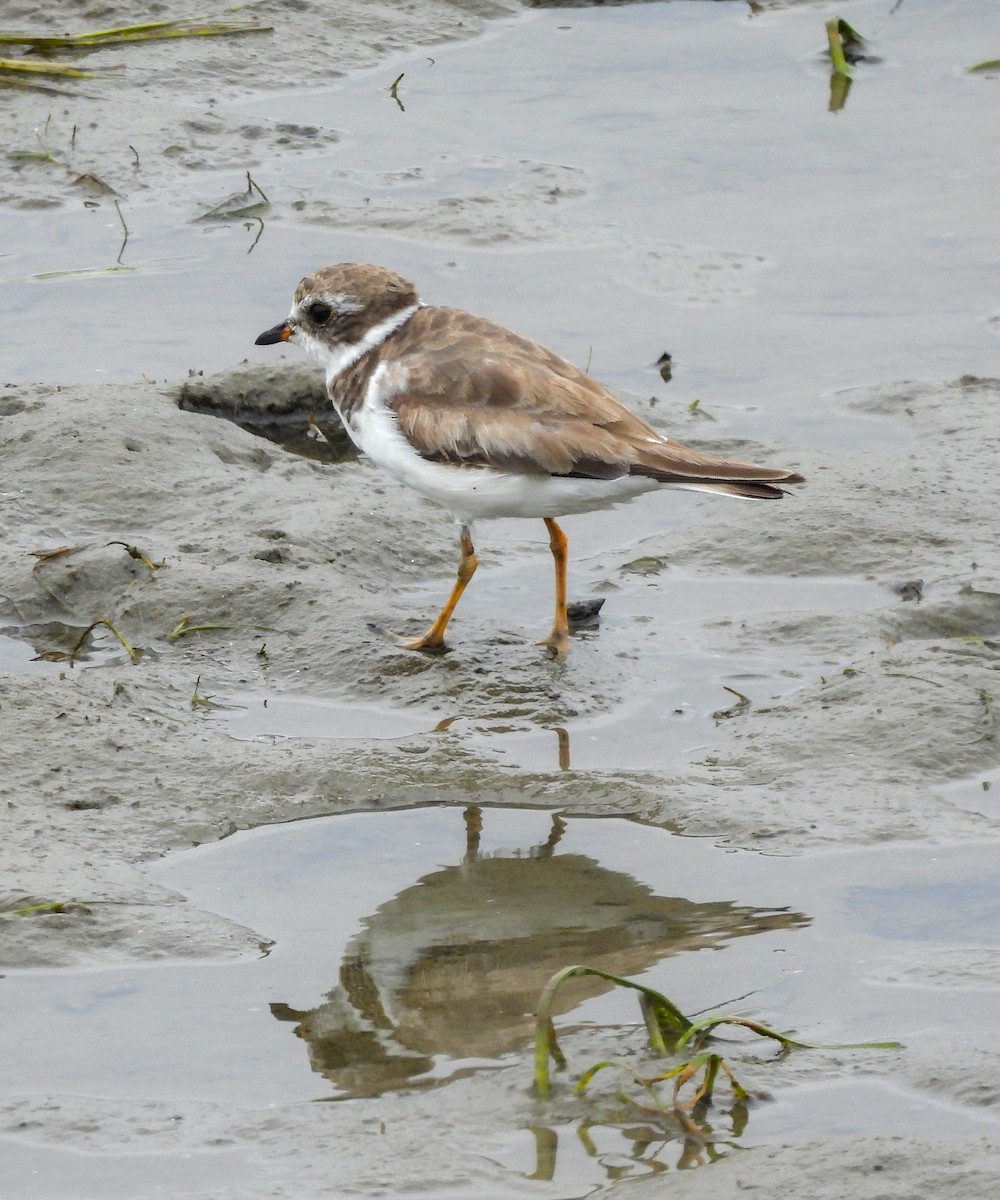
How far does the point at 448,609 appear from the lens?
715cm

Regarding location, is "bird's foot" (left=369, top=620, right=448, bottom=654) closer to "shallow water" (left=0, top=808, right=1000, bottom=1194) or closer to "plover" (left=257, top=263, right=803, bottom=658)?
"plover" (left=257, top=263, right=803, bottom=658)

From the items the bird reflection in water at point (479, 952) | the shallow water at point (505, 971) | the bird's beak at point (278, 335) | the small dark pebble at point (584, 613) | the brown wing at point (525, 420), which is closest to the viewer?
the shallow water at point (505, 971)

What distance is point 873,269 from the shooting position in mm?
10531

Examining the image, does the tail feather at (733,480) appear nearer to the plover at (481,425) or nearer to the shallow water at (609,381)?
the plover at (481,425)

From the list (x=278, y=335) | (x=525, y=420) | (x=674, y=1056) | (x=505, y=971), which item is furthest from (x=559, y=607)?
(x=674, y=1056)

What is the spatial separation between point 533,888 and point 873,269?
6.16 meters

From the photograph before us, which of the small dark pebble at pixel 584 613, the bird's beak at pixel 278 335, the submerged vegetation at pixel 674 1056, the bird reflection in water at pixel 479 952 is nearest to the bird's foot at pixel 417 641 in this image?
the small dark pebble at pixel 584 613

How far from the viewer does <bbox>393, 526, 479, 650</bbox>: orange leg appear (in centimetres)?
704

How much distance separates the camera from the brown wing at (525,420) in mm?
6676

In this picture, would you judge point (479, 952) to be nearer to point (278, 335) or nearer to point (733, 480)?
point (733, 480)

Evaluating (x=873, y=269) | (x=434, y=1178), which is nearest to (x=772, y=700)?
(x=434, y=1178)

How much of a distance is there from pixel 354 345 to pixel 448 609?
123 centimetres

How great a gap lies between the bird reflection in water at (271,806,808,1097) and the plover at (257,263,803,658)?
4.98ft

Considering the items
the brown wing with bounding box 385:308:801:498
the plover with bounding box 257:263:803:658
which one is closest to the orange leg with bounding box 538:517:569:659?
the plover with bounding box 257:263:803:658
